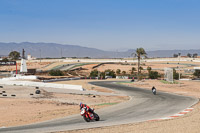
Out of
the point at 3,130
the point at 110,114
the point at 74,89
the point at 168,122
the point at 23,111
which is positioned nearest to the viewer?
the point at 3,130

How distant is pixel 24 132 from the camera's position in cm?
1634

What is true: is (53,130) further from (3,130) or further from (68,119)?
(68,119)

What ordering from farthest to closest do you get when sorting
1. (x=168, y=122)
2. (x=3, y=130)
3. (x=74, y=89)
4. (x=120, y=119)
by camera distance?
(x=74, y=89) → (x=120, y=119) → (x=168, y=122) → (x=3, y=130)

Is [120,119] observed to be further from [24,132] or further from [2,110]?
[2,110]

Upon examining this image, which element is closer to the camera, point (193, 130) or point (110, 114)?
point (193, 130)

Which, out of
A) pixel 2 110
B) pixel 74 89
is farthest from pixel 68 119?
pixel 74 89

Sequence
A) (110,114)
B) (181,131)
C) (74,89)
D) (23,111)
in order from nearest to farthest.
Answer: (181,131), (110,114), (23,111), (74,89)

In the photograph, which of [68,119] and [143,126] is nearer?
[143,126]

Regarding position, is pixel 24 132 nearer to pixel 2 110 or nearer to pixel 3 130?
pixel 3 130

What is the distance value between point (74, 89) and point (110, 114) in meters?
27.1

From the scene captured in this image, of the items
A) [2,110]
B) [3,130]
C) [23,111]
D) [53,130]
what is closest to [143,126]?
[53,130]

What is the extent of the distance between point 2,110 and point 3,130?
875 cm

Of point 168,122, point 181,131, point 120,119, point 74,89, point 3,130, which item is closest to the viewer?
point 181,131

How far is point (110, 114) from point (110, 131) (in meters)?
6.96
